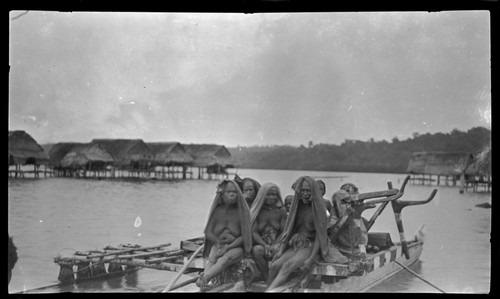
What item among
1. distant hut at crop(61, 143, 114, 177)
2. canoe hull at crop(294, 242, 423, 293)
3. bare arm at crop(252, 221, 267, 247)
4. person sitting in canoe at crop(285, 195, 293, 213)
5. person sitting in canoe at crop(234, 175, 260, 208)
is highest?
distant hut at crop(61, 143, 114, 177)

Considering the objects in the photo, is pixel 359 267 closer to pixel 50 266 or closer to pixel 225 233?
pixel 225 233

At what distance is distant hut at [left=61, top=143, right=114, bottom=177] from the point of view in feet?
21.5

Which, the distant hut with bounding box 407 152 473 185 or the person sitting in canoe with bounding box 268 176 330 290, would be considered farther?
the distant hut with bounding box 407 152 473 185

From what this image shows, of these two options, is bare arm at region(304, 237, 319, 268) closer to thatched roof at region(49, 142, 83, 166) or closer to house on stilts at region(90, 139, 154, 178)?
house on stilts at region(90, 139, 154, 178)

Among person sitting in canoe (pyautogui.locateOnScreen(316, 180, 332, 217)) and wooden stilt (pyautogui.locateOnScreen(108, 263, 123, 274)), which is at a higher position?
person sitting in canoe (pyautogui.locateOnScreen(316, 180, 332, 217))

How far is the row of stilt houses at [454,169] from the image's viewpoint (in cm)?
655

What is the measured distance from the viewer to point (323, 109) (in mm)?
6512

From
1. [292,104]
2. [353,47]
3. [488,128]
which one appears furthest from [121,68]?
[488,128]

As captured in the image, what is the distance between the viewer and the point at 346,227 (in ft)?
20.7

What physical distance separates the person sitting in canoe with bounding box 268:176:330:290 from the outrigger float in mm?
113

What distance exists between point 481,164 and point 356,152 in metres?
1.27

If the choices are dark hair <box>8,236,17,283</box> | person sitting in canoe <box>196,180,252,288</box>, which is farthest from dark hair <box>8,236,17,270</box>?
person sitting in canoe <box>196,180,252,288</box>

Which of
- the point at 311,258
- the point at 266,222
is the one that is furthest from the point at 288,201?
the point at 311,258
